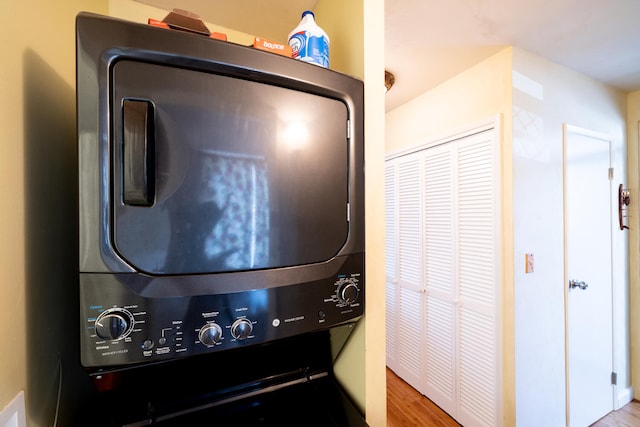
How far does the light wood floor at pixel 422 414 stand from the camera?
1951mm

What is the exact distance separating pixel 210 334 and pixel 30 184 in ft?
1.64

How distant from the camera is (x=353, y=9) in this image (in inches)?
31.2

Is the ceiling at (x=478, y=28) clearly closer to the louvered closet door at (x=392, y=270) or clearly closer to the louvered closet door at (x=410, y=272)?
the louvered closet door at (x=410, y=272)

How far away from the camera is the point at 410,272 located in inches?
93.4

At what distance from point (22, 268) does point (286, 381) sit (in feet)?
2.14

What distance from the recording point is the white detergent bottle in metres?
0.71

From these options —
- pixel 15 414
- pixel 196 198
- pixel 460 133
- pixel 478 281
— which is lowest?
pixel 478 281

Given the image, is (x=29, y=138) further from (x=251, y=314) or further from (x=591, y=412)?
(x=591, y=412)

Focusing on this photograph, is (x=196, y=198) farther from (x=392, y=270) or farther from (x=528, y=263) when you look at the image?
(x=392, y=270)

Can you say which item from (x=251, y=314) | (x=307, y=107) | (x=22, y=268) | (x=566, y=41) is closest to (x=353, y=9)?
(x=307, y=107)

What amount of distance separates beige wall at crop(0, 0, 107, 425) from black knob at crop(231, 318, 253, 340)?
39cm

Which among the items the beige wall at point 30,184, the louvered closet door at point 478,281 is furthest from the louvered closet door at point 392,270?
the beige wall at point 30,184

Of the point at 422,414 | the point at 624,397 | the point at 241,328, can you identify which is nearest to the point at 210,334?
the point at 241,328

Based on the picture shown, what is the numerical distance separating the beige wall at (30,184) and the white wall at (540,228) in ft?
6.85
